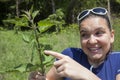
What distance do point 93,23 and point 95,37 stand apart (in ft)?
0.32

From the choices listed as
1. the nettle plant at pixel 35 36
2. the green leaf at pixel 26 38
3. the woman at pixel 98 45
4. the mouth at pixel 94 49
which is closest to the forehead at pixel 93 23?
the woman at pixel 98 45

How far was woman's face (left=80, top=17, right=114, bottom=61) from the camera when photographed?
260 cm

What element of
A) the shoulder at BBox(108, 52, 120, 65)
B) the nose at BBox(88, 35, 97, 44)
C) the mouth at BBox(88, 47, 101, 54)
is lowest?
the shoulder at BBox(108, 52, 120, 65)

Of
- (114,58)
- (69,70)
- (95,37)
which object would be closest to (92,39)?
(95,37)

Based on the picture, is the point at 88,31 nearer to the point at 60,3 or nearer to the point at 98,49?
the point at 98,49

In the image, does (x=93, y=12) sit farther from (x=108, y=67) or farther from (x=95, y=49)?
(x=108, y=67)

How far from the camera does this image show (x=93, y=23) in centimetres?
262

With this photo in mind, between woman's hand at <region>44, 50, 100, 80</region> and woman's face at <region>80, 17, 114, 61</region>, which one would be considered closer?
woman's hand at <region>44, 50, 100, 80</region>

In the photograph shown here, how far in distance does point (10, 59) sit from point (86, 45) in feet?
26.6

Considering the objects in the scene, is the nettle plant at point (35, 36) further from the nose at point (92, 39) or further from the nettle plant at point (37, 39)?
the nose at point (92, 39)

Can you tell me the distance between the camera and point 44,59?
89.7 inches

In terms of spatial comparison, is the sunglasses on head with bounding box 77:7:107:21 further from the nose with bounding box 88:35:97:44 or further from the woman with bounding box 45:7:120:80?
the nose with bounding box 88:35:97:44

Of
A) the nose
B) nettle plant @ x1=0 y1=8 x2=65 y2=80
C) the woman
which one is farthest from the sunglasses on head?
nettle plant @ x1=0 y1=8 x2=65 y2=80

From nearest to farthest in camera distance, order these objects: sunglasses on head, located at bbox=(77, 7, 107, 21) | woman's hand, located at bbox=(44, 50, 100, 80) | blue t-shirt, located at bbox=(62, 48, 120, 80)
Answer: woman's hand, located at bbox=(44, 50, 100, 80)
blue t-shirt, located at bbox=(62, 48, 120, 80)
sunglasses on head, located at bbox=(77, 7, 107, 21)
